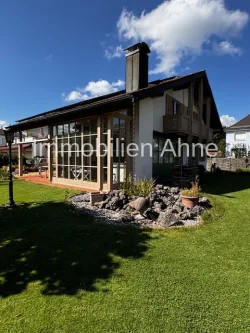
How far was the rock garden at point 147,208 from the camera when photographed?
5461 millimetres

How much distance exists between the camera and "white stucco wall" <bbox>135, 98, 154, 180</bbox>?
9586 millimetres

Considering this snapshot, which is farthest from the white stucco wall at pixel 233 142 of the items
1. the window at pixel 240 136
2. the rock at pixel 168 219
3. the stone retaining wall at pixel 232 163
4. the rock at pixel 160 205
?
the rock at pixel 168 219

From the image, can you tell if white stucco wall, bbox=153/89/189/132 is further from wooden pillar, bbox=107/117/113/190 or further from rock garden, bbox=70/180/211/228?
rock garden, bbox=70/180/211/228

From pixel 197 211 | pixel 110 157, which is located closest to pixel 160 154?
pixel 110 157

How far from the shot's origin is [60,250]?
3.82m

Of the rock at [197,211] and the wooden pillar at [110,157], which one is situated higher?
the wooden pillar at [110,157]

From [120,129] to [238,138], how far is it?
84.1ft

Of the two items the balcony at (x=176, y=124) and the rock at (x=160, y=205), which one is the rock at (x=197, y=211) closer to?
the rock at (x=160, y=205)

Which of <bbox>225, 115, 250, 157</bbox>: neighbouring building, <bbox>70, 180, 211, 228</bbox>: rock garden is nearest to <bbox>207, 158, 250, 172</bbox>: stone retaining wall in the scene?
<bbox>225, 115, 250, 157</bbox>: neighbouring building

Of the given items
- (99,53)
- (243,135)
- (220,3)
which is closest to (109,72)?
(99,53)

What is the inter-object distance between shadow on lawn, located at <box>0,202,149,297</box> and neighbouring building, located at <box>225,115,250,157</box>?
27.1m

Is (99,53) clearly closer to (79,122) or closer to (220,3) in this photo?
(79,122)

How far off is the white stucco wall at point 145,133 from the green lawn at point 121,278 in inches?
200

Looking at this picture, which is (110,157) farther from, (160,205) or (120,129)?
(160,205)
